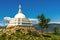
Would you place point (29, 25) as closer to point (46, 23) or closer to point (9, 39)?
point (46, 23)

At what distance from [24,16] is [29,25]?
2.86m

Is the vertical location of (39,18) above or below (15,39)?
above

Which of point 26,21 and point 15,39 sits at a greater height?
point 26,21

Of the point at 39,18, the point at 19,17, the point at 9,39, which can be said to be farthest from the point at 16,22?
the point at 9,39

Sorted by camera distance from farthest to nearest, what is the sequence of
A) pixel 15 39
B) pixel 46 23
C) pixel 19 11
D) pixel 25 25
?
pixel 46 23 < pixel 19 11 < pixel 25 25 < pixel 15 39

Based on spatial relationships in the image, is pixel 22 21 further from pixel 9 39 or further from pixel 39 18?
pixel 9 39

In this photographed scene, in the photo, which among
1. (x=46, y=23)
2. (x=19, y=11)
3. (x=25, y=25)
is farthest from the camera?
(x=46, y=23)

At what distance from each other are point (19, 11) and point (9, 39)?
35137 mm

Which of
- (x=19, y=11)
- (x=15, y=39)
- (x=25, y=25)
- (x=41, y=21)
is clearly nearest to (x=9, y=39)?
(x=15, y=39)

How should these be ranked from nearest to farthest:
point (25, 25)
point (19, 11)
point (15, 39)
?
point (15, 39), point (25, 25), point (19, 11)

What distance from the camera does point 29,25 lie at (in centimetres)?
4700

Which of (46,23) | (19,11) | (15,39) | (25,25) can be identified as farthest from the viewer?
(46,23)

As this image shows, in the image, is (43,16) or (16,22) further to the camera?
(43,16)

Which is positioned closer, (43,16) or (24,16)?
(24,16)
